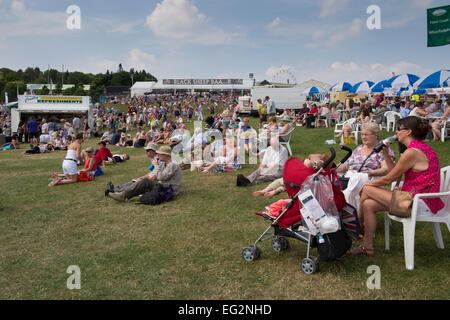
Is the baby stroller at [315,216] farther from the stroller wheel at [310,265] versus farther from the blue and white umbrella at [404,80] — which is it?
the blue and white umbrella at [404,80]

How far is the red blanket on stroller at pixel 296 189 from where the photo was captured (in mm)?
3870

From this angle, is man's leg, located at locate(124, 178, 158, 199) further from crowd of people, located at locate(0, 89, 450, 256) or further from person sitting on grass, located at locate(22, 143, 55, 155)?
person sitting on grass, located at locate(22, 143, 55, 155)

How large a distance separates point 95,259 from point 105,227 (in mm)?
1234

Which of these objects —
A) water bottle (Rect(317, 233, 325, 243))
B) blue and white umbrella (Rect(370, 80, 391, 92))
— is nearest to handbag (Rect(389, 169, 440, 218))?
water bottle (Rect(317, 233, 325, 243))

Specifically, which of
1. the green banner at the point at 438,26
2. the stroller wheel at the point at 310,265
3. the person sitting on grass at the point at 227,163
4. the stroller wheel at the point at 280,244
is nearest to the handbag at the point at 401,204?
the stroller wheel at the point at 310,265

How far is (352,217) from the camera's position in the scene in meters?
3.89

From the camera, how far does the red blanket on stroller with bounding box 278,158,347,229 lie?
152 inches

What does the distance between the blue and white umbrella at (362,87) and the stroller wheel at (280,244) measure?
22229mm

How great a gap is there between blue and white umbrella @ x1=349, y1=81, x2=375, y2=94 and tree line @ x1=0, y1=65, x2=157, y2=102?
2338 inches

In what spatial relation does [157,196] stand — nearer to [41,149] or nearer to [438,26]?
[438,26]

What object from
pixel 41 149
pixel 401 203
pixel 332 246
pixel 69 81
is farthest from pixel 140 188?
pixel 69 81

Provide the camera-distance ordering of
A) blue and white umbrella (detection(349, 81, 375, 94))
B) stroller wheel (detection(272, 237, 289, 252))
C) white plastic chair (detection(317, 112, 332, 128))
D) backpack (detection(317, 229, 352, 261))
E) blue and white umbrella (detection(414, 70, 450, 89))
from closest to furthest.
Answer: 1. backpack (detection(317, 229, 352, 261))
2. stroller wheel (detection(272, 237, 289, 252))
3. blue and white umbrella (detection(414, 70, 450, 89))
4. white plastic chair (detection(317, 112, 332, 128))
5. blue and white umbrella (detection(349, 81, 375, 94))
